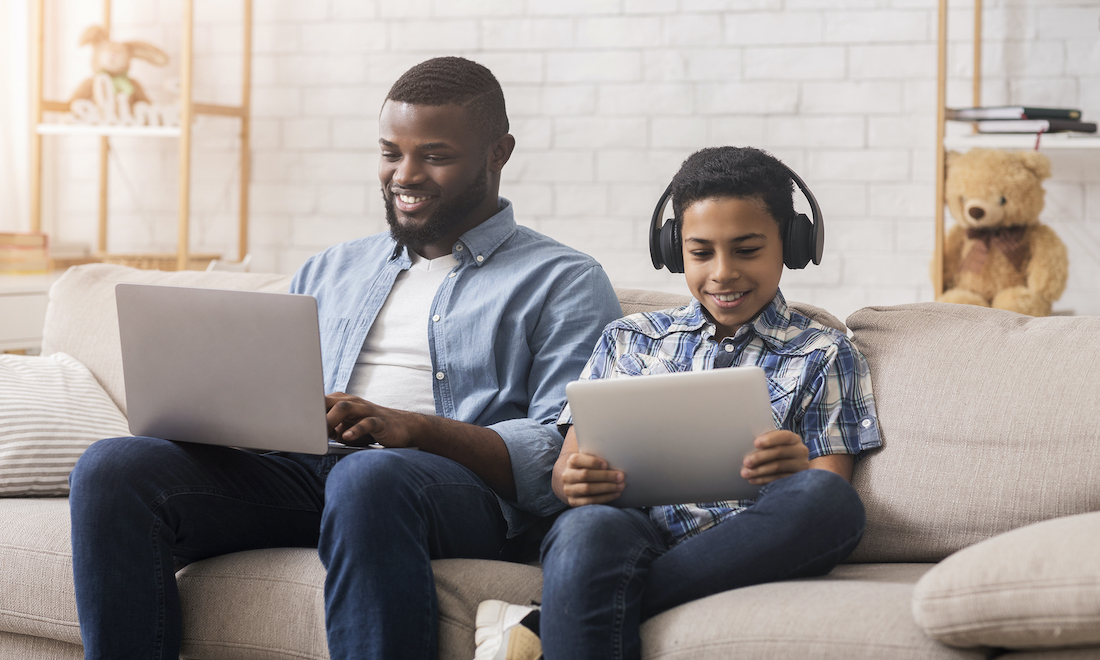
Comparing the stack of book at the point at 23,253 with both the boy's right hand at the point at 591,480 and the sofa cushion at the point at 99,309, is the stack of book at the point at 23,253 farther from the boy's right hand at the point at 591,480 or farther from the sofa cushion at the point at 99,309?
the boy's right hand at the point at 591,480

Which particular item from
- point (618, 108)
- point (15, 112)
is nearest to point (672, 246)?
point (618, 108)

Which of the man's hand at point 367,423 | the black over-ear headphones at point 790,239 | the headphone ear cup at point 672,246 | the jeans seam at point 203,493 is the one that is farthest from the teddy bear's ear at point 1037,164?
the jeans seam at point 203,493

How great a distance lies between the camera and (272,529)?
1.42 meters

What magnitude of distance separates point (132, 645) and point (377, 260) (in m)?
0.74

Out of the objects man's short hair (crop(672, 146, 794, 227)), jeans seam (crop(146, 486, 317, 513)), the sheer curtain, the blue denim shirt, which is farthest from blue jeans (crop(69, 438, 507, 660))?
the sheer curtain

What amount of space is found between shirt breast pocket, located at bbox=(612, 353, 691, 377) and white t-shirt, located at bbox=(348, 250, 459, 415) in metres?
0.31

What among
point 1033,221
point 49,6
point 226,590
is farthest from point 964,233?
point 49,6

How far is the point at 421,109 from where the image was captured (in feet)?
5.33

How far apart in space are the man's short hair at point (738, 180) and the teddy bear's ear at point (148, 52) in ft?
6.53

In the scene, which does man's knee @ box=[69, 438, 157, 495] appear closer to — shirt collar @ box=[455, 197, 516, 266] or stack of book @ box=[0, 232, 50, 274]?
shirt collar @ box=[455, 197, 516, 266]

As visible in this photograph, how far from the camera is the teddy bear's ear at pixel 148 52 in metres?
2.86

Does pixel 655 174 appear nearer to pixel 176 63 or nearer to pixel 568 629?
pixel 176 63

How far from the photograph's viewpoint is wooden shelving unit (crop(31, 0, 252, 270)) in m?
2.75

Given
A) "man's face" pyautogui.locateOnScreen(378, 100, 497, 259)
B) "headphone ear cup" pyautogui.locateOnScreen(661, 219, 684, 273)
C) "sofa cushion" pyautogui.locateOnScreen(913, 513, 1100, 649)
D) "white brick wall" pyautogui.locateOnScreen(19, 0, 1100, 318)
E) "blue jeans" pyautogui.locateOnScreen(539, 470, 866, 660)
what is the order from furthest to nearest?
1. "white brick wall" pyautogui.locateOnScreen(19, 0, 1100, 318)
2. "man's face" pyautogui.locateOnScreen(378, 100, 497, 259)
3. "headphone ear cup" pyautogui.locateOnScreen(661, 219, 684, 273)
4. "blue jeans" pyautogui.locateOnScreen(539, 470, 866, 660)
5. "sofa cushion" pyautogui.locateOnScreen(913, 513, 1100, 649)
